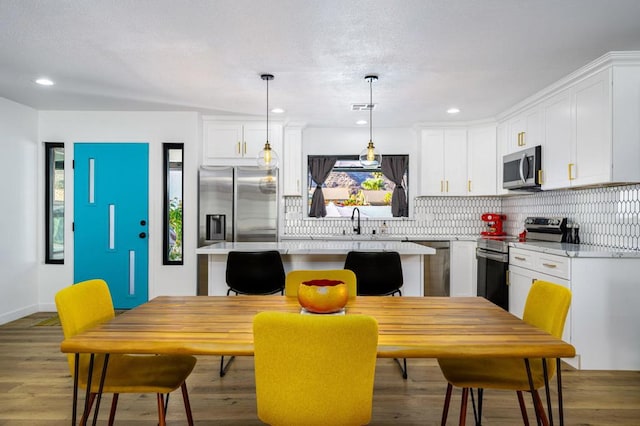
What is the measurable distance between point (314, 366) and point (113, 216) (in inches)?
179

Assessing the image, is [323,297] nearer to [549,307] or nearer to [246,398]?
[549,307]

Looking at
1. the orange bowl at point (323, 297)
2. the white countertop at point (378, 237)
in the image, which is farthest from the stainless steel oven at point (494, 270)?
the orange bowl at point (323, 297)

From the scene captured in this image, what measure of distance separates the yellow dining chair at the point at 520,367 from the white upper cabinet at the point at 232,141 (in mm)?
4048

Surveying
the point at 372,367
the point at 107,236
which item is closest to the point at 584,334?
the point at 372,367

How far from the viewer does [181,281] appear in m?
5.00

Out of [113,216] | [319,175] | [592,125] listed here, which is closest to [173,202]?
[113,216]

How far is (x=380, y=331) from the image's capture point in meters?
1.50

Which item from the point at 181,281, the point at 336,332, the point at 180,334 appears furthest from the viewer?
the point at 181,281

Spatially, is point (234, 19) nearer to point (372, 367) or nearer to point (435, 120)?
point (372, 367)

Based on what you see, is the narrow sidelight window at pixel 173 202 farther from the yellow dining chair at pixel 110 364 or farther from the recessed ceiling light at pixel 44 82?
the yellow dining chair at pixel 110 364

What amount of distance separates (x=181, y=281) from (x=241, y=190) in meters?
1.33

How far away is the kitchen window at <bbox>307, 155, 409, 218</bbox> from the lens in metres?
6.03

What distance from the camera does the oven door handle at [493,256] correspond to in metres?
4.30

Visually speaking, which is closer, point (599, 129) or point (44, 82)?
point (599, 129)
